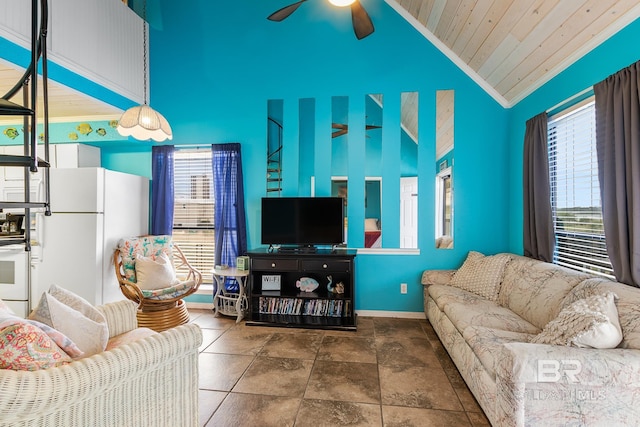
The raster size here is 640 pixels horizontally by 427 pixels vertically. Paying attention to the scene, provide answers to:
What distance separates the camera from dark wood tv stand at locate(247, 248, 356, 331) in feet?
11.5

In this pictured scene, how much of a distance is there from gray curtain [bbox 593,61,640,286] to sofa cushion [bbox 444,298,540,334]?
0.69m

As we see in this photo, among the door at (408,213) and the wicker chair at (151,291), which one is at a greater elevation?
the door at (408,213)

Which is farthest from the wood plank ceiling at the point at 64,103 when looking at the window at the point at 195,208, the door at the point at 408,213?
Answer: the door at the point at 408,213

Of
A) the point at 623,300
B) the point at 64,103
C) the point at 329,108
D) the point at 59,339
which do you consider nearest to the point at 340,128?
the point at 329,108

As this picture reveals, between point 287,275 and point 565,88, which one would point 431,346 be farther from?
point 565,88

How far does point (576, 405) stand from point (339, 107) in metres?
3.44

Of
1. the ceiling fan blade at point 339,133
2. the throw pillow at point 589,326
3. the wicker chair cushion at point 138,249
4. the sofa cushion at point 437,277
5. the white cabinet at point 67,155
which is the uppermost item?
the ceiling fan blade at point 339,133

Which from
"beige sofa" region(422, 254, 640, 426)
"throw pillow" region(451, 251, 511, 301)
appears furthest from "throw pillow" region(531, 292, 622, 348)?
"throw pillow" region(451, 251, 511, 301)

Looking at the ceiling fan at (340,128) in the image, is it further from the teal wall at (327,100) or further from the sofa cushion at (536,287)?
the sofa cushion at (536,287)

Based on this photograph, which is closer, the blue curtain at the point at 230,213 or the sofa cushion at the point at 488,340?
the sofa cushion at the point at 488,340

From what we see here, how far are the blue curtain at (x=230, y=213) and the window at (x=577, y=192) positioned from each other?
3312 millimetres

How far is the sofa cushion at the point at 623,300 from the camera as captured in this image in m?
1.64

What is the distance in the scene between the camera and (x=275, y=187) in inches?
159

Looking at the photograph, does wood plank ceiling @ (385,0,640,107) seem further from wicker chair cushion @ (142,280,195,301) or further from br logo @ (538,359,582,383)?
wicker chair cushion @ (142,280,195,301)
